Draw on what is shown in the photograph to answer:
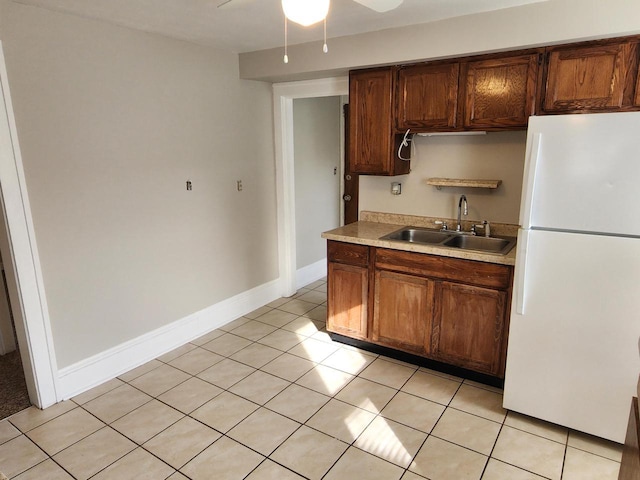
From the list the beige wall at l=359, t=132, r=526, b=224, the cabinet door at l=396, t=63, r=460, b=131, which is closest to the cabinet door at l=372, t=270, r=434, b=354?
the beige wall at l=359, t=132, r=526, b=224

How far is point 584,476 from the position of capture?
6.65 ft

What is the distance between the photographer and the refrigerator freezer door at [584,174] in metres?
1.95

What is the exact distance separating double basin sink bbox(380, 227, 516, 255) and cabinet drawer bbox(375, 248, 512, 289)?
152 millimetres

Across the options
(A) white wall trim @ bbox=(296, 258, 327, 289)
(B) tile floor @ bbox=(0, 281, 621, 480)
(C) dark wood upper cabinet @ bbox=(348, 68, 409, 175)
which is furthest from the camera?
(A) white wall trim @ bbox=(296, 258, 327, 289)

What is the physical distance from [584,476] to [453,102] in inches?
91.8

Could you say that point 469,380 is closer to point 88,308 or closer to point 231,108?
point 88,308

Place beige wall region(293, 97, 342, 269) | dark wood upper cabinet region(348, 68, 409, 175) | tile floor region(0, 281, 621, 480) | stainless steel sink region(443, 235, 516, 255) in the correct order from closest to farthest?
1. tile floor region(0, 281, 621, 480)
2. stainless steel sink region(443, 235, 516, 255)
3. dark wood upper cabinet region(348, 68, 409, 175)
4. beige wall region(293, 97, 342, 269)

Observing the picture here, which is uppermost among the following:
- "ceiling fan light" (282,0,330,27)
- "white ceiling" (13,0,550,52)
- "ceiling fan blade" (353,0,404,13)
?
"white ceiling" (13,0,550,52)

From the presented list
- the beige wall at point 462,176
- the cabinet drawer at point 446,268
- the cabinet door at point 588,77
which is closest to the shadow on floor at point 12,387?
the cabinet drawer at point 446,268

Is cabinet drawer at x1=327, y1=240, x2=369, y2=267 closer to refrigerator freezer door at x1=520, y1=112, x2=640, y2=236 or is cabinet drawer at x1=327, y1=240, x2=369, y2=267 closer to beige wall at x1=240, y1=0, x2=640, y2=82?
refrigerator freezer door at x1=520, y1=112, x2=640, y2=236

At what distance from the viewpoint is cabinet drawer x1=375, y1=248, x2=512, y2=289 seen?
103 inches

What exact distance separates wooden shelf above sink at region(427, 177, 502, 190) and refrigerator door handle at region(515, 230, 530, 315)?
856mm

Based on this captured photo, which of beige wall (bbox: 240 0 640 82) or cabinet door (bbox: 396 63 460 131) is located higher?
beige wall (bbox: 240 0 640 82)

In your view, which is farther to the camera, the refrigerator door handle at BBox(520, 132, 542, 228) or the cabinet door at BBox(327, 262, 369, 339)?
the cabinet door at BBox(327, 262, 369, 339)
